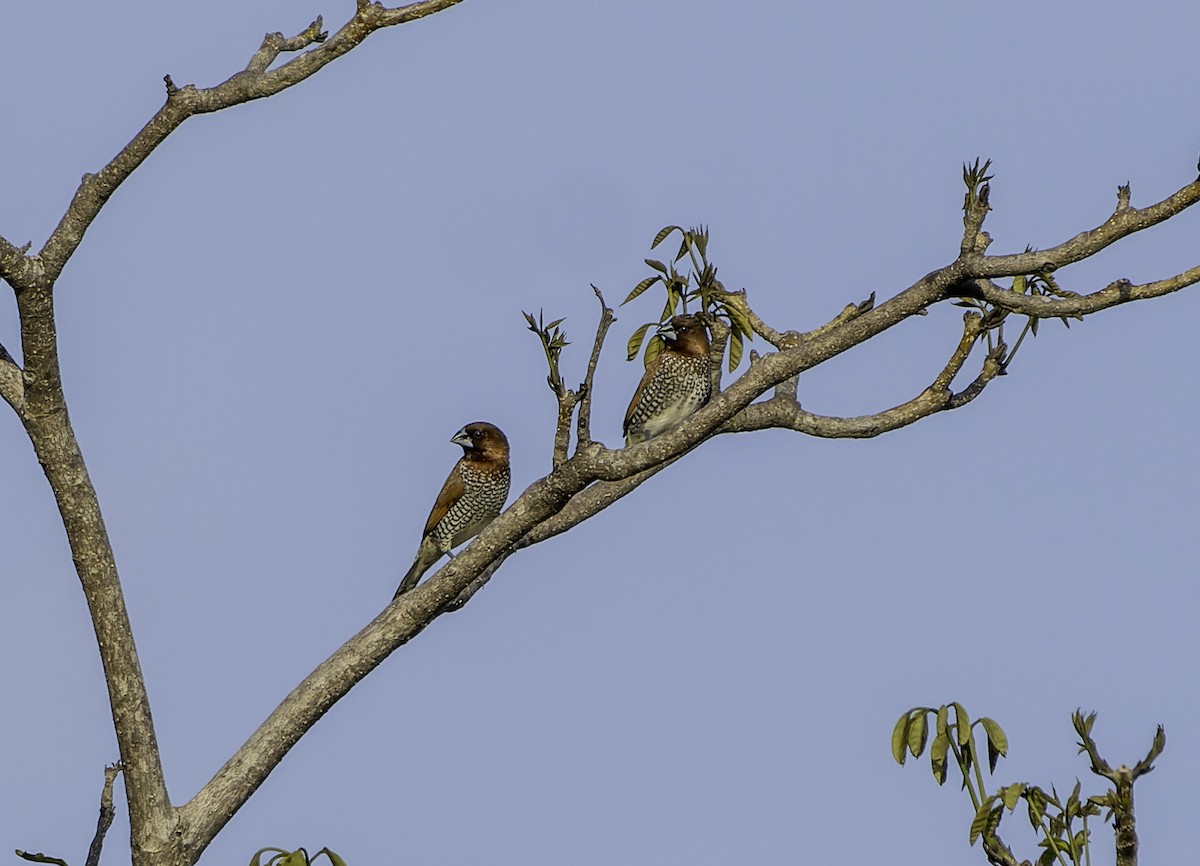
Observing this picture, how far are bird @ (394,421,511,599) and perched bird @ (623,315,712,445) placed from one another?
1477 mm

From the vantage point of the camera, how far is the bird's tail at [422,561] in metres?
9.98

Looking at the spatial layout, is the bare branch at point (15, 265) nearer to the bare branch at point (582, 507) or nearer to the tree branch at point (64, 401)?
the tree branch at point (64, 401)

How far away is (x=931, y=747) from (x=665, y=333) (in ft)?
13.8

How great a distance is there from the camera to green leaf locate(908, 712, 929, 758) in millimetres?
4520

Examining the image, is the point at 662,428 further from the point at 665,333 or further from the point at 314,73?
the point at 314,73

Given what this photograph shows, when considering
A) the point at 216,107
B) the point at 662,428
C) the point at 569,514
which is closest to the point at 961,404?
the point at 569,514

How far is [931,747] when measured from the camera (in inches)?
175

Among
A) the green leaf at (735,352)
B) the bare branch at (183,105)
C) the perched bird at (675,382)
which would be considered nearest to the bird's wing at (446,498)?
the perched bird at (675,382)

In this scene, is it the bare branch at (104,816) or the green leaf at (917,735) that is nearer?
the green leaf at (917,735)

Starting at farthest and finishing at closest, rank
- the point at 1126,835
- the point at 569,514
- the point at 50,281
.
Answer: the point at 569,514 < the point at 50,281 < the point at 1126,835

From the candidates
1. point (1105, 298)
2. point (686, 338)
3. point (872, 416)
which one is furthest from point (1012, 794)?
point (686, 338)

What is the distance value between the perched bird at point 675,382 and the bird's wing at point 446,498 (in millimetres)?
1552

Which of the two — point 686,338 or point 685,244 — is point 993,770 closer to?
point 685,244

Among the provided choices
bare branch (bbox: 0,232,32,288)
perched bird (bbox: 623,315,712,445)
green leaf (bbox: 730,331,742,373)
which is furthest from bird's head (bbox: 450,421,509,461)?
bare branch (bbox: 0,232,32,288)
